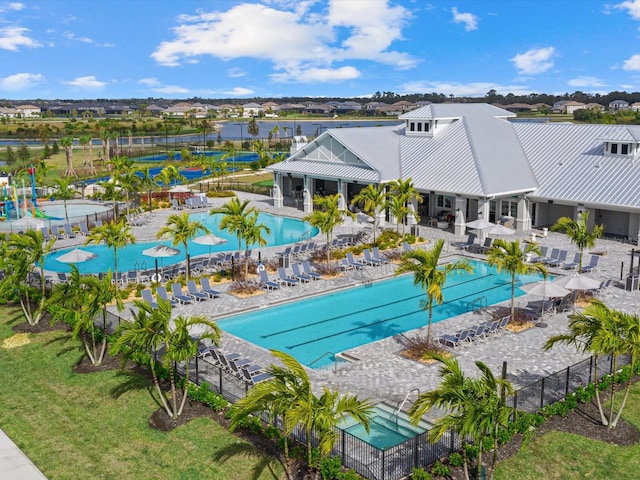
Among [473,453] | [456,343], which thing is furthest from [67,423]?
[456,343]

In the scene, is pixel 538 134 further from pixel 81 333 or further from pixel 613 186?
pixel 81 333

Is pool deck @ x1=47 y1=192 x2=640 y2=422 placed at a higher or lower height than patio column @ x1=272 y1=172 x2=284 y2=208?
lower

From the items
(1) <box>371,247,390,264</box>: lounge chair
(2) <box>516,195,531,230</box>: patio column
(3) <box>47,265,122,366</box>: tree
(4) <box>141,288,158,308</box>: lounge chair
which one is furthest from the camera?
(2) <box>516,195,531,230</box>: patio column

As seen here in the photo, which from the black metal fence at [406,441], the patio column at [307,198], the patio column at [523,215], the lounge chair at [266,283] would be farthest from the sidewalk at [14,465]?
the patio column at [307,198]

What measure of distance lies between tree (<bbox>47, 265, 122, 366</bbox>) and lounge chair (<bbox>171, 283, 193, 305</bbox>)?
14.5 ft

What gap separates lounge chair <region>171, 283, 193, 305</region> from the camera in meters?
27.4

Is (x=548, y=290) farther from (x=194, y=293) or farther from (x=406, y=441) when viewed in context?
(x=194, y=293)

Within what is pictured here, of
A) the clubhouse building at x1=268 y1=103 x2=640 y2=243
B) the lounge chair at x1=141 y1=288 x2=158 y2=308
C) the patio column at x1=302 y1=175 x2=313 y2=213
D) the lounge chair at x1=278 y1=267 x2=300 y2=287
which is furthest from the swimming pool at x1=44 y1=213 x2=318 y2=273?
the lounge chair at x1=278 y1=267 x2=300 y2=287

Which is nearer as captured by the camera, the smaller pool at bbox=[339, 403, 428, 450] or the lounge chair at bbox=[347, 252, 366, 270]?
the smaller pool at bbox=[339, 403, 428, 450]

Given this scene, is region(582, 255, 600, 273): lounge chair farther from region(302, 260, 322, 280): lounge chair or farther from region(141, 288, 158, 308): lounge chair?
region(141, 288, 158, 308): lounge chair

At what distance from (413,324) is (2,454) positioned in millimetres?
15390

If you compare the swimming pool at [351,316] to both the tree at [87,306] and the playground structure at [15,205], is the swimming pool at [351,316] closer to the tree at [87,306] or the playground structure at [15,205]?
the tree at [87,306]

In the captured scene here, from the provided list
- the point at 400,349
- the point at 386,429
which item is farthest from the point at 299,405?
the point at 400,349

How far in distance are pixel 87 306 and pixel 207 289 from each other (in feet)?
28.9
